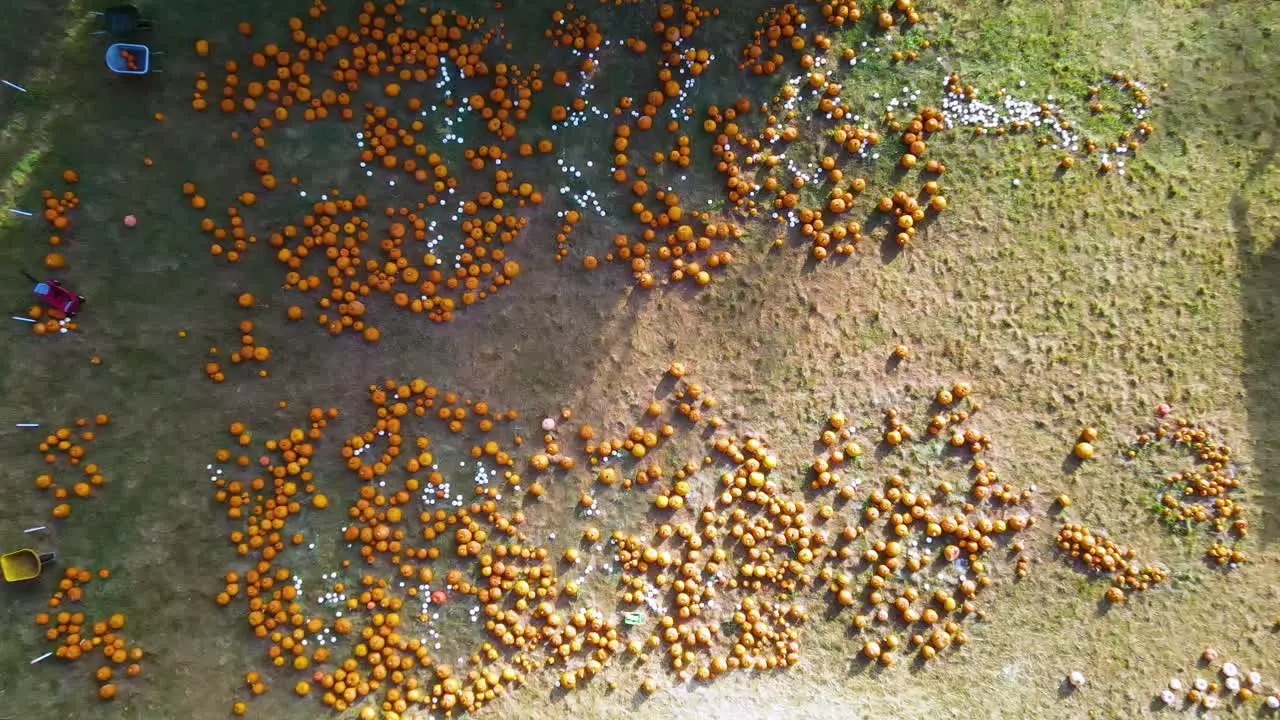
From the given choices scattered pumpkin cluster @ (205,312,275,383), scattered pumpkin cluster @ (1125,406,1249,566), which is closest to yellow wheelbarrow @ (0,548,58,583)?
scattered pumpkin cluster @ (205,312,275,383)

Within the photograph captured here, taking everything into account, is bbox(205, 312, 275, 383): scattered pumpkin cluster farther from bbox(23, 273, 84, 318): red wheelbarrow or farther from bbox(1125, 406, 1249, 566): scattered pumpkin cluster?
bbox(1125, 406, 1249, 566): scattered pumpkin cluster

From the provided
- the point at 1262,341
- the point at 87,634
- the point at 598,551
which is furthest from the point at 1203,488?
the point at 87,634

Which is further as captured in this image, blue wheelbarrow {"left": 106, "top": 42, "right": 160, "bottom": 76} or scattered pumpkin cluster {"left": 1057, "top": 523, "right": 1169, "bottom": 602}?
scattered pumpkin cluster {"left": 1057, "top": 523, "right": 1169, "bottom": 602}

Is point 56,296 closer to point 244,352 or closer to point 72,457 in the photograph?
point 72,457

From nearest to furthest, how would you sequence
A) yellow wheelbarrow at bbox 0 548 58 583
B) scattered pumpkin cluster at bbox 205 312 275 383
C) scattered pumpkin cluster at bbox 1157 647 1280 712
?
yellow wheelbarrow at bbox 0 548 58 583, scattered pumpkin cluster at bbox 205 312 275 383, scattered pumpkin cluster at bbox 1157 647 1280 712

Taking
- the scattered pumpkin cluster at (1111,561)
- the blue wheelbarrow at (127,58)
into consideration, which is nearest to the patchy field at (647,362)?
the scattered pumpkin cluster at (1111,561)

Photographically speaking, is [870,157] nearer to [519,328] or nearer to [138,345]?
[519,328]

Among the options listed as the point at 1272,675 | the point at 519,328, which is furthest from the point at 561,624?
the point at 1272,675

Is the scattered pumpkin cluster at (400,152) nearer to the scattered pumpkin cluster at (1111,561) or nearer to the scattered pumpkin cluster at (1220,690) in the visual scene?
the scattered pumpkin cluster at (1111,561)
